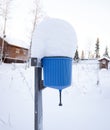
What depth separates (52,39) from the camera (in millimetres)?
1654

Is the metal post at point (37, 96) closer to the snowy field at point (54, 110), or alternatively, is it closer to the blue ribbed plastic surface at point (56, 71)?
the blue ribbed plastic surface at point (56, 71)

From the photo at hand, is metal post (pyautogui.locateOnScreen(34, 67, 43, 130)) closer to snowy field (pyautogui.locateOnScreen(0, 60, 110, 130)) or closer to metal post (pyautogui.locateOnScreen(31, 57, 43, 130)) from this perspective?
metal post (pyautogui.locateOnScreen(31, 57, 43, 130))

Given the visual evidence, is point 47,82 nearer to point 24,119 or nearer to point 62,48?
point 62,48

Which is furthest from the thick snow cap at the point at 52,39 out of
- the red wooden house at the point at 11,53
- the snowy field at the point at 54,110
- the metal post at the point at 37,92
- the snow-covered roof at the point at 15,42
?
the snow-covered roof at the point at 15,42

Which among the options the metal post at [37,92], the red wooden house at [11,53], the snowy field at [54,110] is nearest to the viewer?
the metal post at [37,92]

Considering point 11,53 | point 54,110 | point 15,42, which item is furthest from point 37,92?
point 15,42

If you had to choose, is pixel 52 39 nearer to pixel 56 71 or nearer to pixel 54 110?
pixel 56 71

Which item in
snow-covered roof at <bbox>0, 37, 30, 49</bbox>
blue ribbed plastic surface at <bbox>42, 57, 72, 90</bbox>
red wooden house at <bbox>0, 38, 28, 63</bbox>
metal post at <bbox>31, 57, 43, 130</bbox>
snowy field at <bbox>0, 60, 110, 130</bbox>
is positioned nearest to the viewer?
blue ribbed plastic surface at <bbox>42, 57, 72, 90</bbox>

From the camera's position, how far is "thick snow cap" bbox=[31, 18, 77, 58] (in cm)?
164

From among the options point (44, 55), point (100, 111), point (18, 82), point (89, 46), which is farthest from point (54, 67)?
point (89, 46)

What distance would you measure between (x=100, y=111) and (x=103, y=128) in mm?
805

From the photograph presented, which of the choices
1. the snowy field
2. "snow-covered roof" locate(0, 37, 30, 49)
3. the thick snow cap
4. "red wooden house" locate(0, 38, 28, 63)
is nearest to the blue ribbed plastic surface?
the thick snow cap

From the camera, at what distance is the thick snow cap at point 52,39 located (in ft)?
5.39

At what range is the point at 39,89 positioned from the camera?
5.83 feet
